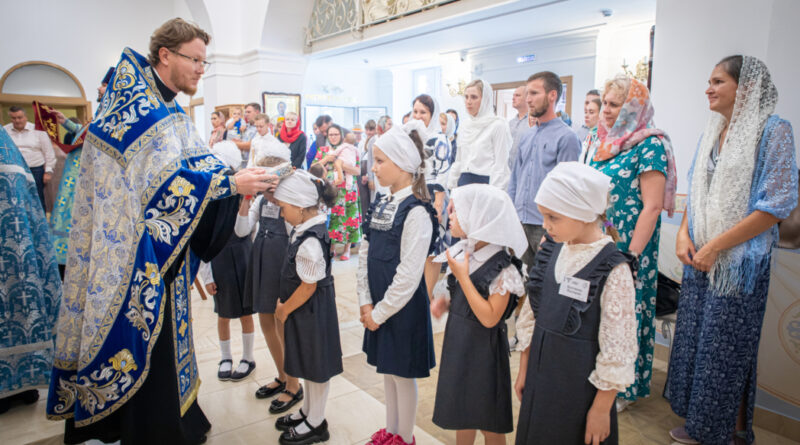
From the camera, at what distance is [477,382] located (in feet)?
5.73

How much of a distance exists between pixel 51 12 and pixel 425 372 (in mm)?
11597

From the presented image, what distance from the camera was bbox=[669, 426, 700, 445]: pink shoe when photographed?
226 cm

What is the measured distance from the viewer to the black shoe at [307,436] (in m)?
2.24

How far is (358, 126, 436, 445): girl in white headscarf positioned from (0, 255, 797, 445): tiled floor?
0.35 meters

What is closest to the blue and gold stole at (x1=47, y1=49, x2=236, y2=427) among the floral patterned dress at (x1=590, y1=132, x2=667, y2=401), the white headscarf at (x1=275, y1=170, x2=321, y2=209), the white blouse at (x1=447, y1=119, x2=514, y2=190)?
the white headscarf at (x1=275, y1=170, x2=321, y2=209)

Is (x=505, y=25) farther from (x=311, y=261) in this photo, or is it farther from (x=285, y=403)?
(x=285, y=403)

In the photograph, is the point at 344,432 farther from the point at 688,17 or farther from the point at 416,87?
the point at 416,87

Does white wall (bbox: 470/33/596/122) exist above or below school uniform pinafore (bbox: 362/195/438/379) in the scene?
above

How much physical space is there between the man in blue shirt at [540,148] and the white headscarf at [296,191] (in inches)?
59.4

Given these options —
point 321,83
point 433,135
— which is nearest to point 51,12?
point 321,83

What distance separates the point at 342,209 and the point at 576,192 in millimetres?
4883

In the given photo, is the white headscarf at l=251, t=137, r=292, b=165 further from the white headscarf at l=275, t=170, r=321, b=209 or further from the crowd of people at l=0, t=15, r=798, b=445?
the white headscarf at l=275, t=170, r=321, b=209

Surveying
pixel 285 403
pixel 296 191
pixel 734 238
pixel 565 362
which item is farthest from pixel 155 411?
pixel 734 238

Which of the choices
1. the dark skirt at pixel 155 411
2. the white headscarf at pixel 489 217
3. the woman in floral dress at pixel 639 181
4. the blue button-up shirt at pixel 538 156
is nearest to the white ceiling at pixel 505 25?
the blue button-up shirt at pixel 538 156
